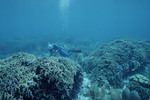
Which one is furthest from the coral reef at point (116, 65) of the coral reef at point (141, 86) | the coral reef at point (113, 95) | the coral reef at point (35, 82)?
the coral reef at point (35, 82)

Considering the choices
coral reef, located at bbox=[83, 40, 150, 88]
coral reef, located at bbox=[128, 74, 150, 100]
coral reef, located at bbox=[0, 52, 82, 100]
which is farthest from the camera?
A: coral reef, located at bbox=[83, 40, 150, 88]

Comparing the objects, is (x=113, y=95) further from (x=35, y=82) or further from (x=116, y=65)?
(x=35, y=82)

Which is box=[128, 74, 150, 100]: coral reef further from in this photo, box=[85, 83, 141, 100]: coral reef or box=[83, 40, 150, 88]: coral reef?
box=[85, 83, 141, 100]: coral reef

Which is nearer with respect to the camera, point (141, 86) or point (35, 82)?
point (35, 82)

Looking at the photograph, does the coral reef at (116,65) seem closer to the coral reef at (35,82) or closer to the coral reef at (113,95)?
the coral reef at (113,95)

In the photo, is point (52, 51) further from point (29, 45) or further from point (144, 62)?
point (29, 45)

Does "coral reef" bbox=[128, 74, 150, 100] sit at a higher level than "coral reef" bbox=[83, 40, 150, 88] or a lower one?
lower

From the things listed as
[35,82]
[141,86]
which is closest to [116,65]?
[141,86]

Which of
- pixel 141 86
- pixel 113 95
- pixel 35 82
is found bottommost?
pixel 113 95

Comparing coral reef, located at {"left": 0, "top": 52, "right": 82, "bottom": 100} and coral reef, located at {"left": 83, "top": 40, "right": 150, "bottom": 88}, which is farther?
coral reef, located at {"left": 83, "top": 40, "right": 150, "bottom": 88}

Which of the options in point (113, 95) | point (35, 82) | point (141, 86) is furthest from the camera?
point (141, 86)

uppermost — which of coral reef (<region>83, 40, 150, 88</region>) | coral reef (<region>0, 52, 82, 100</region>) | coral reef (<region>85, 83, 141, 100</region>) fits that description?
coral reef (<region>83, 40, 150, 88</region>)

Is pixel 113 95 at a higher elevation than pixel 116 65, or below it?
below

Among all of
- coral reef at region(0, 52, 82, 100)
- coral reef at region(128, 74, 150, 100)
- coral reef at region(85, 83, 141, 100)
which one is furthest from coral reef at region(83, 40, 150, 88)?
coral reef at region(0, 52, 82, 100)
